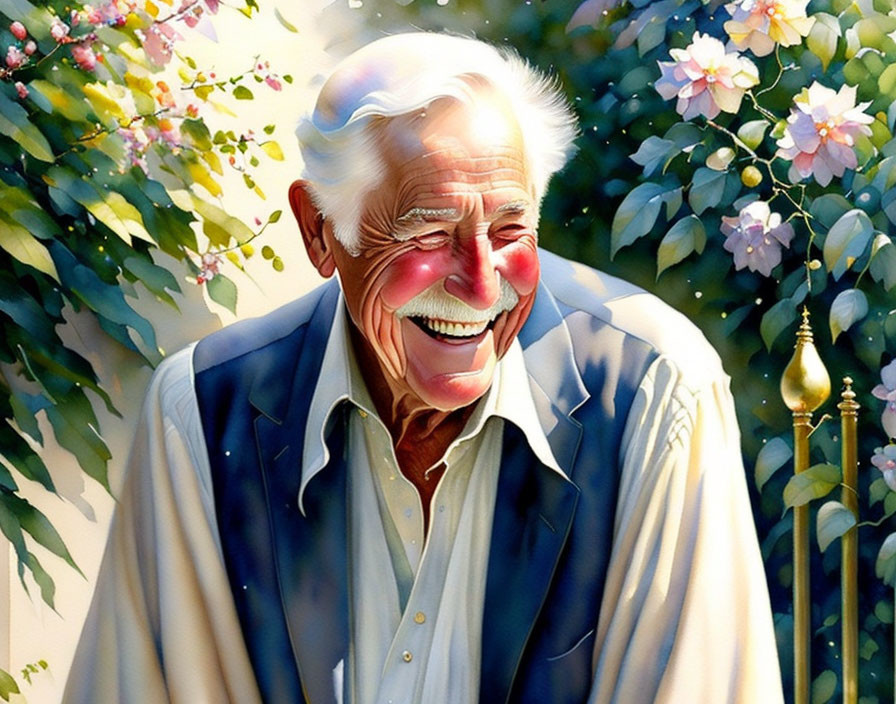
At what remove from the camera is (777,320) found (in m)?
2.33

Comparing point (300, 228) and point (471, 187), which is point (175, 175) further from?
point (471, 187)

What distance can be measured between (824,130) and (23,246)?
1166mm

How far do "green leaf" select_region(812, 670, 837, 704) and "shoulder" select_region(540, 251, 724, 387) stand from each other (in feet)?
1.60

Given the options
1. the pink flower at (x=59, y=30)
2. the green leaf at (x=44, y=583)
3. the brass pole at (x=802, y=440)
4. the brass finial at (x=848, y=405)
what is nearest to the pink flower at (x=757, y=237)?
the brass pole at (x=802, y=440)

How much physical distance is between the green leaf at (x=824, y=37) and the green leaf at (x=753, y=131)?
12 centimetres

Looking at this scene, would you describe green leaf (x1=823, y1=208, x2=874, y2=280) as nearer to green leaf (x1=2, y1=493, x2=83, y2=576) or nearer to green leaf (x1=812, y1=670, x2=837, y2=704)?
green leaf (x1=812, y1=670, x2=837, y2=704)

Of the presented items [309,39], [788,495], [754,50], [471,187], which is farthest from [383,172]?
[788,495]

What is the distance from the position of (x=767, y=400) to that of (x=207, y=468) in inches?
32.6

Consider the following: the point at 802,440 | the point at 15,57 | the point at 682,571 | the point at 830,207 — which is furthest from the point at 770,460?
the point at 15,57

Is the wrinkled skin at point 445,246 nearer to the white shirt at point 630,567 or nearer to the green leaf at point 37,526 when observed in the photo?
the white shirt at point 630,567

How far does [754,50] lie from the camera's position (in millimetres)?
2301

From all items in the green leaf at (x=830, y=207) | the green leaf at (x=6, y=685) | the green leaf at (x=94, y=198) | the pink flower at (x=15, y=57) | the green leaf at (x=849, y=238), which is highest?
the pink flower at (x=15, y=57)

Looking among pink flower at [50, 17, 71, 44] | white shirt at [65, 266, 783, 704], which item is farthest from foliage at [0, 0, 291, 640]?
white shirt at [65, 266, 783, 704]

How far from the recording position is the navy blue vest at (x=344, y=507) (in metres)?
2.17
